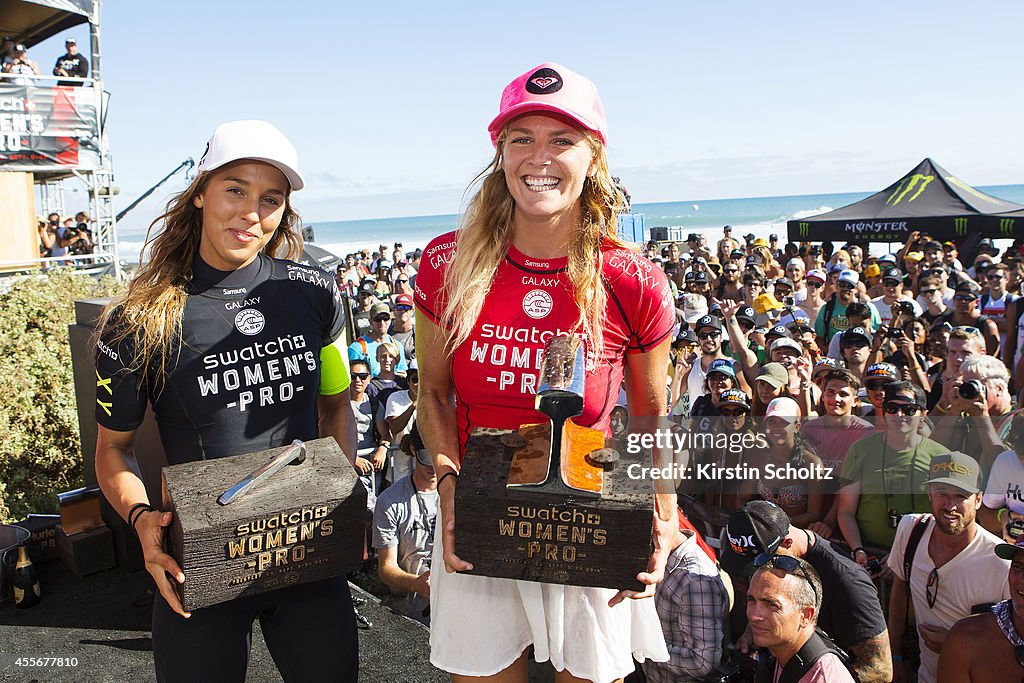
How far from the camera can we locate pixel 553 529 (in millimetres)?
1806

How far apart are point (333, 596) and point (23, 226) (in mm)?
16163

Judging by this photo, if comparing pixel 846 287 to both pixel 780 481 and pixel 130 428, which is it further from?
pixel 130 428

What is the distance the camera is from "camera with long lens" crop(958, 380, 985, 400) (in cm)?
490

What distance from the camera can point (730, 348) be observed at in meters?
7.82

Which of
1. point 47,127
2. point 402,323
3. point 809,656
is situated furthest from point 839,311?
point 47,127

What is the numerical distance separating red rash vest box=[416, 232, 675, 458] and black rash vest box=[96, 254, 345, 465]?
0.56 m

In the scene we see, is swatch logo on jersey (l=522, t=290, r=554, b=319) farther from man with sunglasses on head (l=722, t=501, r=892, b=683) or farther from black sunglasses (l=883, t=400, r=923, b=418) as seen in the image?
black sunglasses (l=883, t=400, r=923, b=418)

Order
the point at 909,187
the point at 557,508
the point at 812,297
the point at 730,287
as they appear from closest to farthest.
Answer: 1. the point at 557,508
2. the point at 812,297
3. the point at 730,287
4. the point at 909,187

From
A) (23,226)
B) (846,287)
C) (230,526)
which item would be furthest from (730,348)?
(23,226)

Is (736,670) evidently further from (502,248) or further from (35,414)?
(35,414)

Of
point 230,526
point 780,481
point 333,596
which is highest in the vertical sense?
point 230,526

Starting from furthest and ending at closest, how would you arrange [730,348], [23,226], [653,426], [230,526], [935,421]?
[23,226]
[730,348]
[935,421]
[653,426]
[230,526]

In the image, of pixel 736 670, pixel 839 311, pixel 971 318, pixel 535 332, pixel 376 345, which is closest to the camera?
pixel 535 332

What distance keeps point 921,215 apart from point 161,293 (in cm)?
1664
